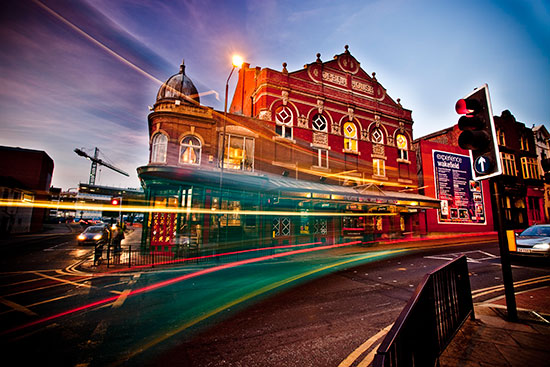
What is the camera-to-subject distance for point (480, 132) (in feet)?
13.0

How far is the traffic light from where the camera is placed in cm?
389

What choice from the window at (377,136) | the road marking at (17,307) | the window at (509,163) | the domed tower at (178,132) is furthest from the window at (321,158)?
the window at (509,163)

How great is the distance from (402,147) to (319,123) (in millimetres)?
9699

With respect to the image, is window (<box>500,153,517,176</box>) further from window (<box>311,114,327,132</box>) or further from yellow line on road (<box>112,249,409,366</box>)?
yellow line on road (<box>112,249,409,366</box>)

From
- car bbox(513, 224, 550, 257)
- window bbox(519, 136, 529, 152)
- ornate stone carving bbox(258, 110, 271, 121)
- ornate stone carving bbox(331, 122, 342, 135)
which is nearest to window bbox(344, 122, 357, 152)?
ornate stone carving bbox(331, 122, 342, 135)

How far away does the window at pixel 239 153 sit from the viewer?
54.6 feet

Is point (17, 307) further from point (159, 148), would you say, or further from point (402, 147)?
point (402, 147)

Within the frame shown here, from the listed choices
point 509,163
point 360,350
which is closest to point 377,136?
point 509,163

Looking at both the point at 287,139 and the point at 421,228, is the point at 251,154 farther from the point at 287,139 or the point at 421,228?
the point at 421,228

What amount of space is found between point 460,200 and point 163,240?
27281mm

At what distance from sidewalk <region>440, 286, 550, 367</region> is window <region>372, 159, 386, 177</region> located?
1798 cm

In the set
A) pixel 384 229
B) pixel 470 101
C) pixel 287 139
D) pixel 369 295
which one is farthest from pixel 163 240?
pixel 384 229

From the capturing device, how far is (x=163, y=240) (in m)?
15.1

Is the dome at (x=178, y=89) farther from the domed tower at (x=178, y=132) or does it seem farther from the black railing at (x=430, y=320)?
A: the black railing at (x=430, y=320)
